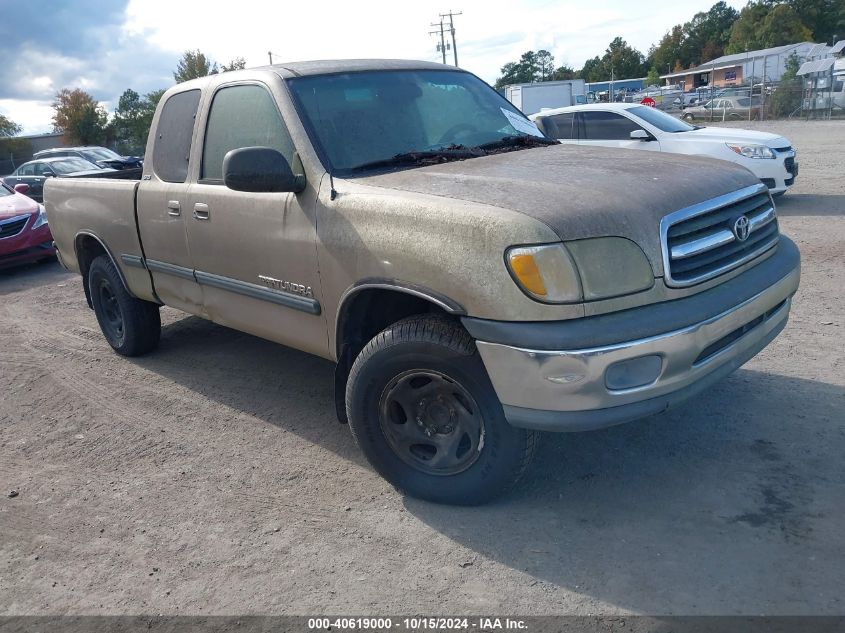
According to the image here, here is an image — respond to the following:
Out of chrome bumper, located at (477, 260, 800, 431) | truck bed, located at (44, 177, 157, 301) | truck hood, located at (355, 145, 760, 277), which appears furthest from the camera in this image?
truck bed, located at (44, 177, 157, 301)

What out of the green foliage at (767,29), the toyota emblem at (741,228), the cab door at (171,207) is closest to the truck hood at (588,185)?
the toyota emblem at (741,228)

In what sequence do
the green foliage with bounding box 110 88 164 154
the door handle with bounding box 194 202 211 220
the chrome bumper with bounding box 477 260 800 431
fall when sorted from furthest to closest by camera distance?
the green foliage with bounding box 110 88 164 154, the door handle with bounding box 194 202 211 220, the chrome bumper with bounding box 477 260 800 431

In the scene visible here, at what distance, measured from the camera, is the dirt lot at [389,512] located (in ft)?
9.63

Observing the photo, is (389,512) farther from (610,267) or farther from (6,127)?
(6,127)

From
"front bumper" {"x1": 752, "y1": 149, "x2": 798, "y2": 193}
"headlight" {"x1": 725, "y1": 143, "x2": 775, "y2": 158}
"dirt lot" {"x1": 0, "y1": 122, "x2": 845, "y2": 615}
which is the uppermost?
"headlight" {"x1": 725, "y1": 143, "x2": 775, "y2": 158}

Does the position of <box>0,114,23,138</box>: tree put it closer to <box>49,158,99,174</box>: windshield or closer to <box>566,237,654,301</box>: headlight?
<box>49,158,99,174</box>: windshield

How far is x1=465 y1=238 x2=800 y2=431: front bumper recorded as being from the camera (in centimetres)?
287

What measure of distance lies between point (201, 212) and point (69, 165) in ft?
54.0

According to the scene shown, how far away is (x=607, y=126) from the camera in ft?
38.7

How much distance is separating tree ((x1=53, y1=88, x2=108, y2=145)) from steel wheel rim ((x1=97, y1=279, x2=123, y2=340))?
167 ft

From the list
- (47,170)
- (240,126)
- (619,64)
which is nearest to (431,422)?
(240,126)

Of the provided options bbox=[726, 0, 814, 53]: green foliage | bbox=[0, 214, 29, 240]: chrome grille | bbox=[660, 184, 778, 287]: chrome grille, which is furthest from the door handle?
bbox=[726, 0, 814, 53]: green foliage

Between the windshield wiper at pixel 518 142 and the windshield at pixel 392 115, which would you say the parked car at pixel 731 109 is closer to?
the windshield wiper at pixel 518 142

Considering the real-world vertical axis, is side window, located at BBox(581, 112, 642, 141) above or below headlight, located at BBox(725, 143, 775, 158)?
above
